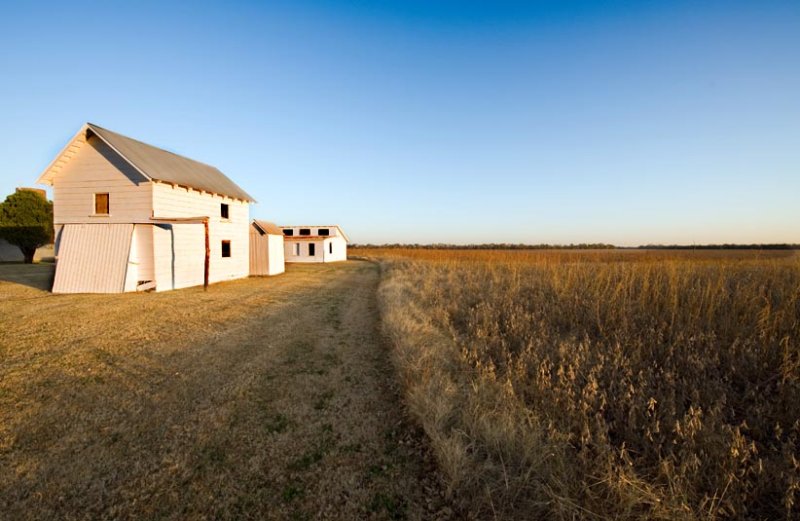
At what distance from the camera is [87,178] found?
14875 millimetres

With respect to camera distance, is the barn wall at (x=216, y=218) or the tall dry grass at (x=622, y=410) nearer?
the tall dry grass at (x=622, y=410)

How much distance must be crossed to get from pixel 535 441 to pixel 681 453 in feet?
4.07

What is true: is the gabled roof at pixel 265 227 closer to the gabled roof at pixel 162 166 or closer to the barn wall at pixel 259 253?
the barn wall at pixel 259 253

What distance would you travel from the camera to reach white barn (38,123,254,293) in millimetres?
13961

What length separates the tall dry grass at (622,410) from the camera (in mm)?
2459

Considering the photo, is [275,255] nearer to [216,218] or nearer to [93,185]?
[216,218]

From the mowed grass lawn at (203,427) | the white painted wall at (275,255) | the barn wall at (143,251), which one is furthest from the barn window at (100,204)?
the white painted wall at (275,255)

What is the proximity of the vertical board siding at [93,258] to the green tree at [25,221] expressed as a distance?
23.4 meters

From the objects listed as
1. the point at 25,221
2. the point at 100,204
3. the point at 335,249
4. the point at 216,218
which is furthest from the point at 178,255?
the point at 25,221

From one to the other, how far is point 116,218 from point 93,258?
2.10 metres

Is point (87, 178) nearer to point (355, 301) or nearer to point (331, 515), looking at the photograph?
point (355, 301)

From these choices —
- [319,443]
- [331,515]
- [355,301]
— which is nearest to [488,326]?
[319,443]

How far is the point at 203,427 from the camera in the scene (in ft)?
12.9

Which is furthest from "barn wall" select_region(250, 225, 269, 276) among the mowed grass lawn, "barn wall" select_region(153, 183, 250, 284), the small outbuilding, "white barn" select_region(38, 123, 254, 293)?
the mowed grass lawn
